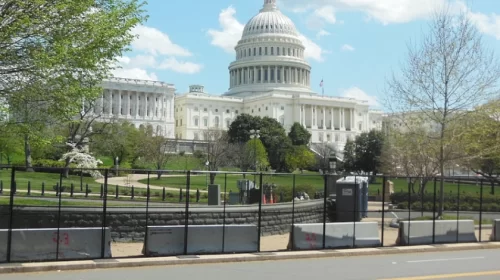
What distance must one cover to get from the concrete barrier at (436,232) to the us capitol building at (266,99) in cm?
13757

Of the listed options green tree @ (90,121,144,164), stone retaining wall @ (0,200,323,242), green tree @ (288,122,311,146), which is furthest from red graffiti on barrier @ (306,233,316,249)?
green tree @ (288,122,311,146)

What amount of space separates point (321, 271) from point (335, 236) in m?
4.60

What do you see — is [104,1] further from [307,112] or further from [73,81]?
[307,112]

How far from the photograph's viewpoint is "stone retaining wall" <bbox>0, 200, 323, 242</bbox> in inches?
722

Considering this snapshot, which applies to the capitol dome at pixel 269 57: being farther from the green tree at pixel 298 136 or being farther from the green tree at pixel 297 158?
the green tree at pixel 297 158

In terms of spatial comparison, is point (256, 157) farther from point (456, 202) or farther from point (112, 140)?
point (456, 202)

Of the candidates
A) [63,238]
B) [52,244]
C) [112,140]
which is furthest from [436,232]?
[112,140]

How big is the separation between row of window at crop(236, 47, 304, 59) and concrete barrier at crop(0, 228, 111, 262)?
164 meters

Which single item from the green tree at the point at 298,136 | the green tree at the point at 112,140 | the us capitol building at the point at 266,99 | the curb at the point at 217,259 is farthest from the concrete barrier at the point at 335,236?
the us capitol building at the point at 266,99

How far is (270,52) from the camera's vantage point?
17712 cm

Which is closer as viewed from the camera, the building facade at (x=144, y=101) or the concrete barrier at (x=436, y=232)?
the concrete barrier at (x=436, y=232)

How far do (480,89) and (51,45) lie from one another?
20316 millimetres

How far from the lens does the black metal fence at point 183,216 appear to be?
50.0 ft

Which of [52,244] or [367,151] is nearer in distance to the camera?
[52,244]
